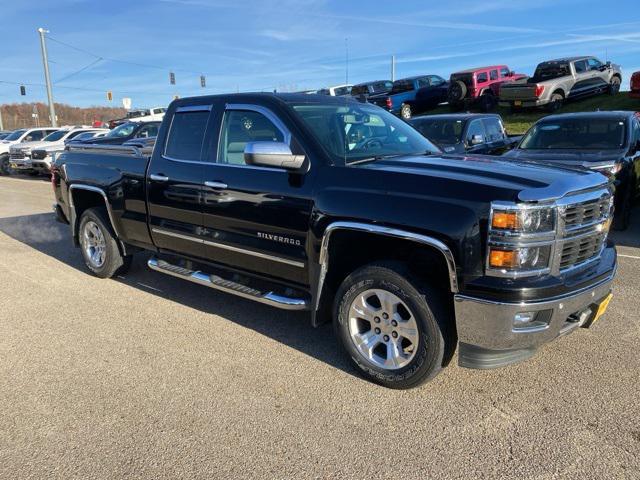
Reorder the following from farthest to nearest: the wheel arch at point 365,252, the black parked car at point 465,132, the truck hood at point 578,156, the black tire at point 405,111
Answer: the black tire at point 405,111 → the black parked car at point 465,132 → the truck hood at point 578,156 → the wheel arch at point 365,252

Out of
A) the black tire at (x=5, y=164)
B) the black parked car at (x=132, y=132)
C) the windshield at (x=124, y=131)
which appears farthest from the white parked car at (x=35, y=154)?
the black tire at (x=5, y=164)

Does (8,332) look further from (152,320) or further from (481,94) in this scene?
(481,94)

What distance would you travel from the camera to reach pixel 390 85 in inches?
1131

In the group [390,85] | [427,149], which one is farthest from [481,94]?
[427,149]

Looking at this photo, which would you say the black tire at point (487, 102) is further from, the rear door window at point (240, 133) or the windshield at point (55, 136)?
the rear door window at point (240, 133)

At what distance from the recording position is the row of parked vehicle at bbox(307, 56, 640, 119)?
21609 millimetres

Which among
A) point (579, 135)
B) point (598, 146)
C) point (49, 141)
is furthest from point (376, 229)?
point (49, 141)

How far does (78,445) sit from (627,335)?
4.03m

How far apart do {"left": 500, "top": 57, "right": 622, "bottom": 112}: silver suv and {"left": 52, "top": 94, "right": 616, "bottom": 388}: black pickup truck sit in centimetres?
1847

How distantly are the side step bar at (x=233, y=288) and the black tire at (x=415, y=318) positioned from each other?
0.53 meters

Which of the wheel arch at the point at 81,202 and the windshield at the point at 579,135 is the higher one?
the windshield at the point at 579,135

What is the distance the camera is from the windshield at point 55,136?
21.6m

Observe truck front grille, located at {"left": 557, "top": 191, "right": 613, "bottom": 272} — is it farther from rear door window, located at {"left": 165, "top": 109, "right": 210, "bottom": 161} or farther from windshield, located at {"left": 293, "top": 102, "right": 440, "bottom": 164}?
rear door window, located at {"left": 165, "top": 109, "right": 210, "bottom": 161}

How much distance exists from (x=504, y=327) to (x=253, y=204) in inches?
81.9
